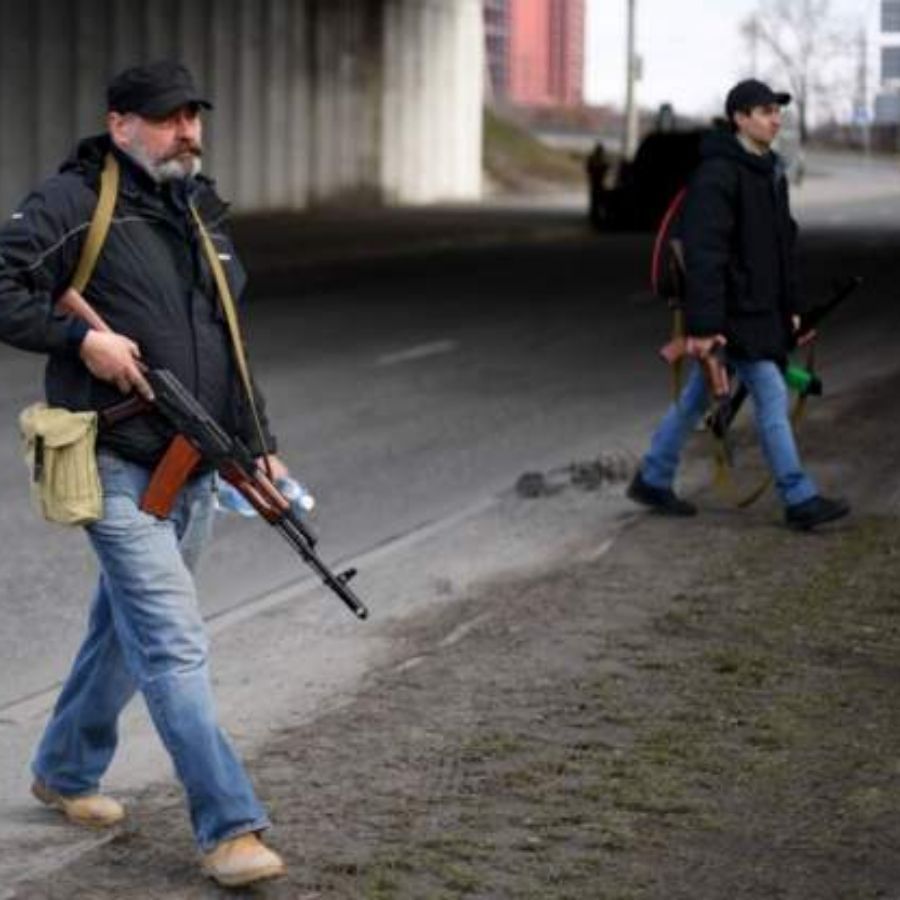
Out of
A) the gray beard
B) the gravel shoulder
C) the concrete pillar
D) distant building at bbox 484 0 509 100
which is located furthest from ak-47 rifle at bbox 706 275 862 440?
distant building at bbox 484 0 509 100

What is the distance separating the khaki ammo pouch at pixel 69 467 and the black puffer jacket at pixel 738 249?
4793 millimetres

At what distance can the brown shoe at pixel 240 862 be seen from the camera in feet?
17.8

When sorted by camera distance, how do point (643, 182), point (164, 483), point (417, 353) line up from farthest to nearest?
point (643, 182)
point (417, 353)
point (164, 483)

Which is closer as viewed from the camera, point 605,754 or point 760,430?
point 605,754

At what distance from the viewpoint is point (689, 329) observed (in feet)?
32.5

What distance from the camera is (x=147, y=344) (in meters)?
5.52

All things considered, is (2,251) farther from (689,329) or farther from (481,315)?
(481,315)

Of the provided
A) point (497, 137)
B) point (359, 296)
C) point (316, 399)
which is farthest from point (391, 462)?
point (497, 137)

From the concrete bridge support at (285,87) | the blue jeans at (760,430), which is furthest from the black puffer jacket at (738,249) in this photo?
the concrete bridge support at (285,87)

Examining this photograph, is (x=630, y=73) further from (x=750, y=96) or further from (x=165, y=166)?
(x=165, y=166)

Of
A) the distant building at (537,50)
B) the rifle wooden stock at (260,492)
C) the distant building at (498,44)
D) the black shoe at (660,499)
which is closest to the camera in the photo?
the rifle wooden stock at (260,492)

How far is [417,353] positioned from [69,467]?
13649 mm

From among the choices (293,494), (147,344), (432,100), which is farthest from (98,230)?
(432,100)

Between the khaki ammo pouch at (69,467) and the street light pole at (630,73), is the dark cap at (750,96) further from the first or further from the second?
the street light pole at (630,73)
